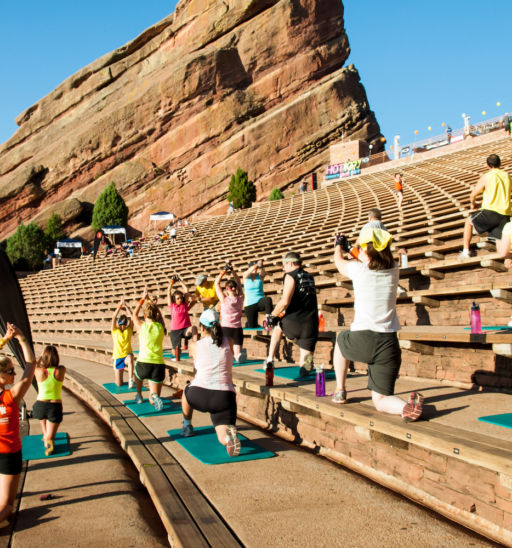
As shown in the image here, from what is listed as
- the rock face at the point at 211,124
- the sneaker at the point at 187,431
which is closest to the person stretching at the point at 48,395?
the sneaker at the point at 187,431

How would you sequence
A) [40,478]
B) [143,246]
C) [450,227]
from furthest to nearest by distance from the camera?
[143,246]
[450,227]
[40,478]

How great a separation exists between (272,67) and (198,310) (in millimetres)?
53645

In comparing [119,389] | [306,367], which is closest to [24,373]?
[306,367]

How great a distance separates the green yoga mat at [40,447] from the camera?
18.3 ft

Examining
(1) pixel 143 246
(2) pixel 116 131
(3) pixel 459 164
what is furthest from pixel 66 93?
(3) pixel 459 164

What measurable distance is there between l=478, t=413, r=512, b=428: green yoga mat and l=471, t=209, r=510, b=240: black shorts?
3.44m

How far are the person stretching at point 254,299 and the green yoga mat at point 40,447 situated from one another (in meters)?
4.17

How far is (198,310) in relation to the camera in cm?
1382

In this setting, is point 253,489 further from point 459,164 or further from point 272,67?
point 272,67

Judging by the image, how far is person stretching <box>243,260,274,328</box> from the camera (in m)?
9.47

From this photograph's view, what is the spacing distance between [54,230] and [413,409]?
163 ft

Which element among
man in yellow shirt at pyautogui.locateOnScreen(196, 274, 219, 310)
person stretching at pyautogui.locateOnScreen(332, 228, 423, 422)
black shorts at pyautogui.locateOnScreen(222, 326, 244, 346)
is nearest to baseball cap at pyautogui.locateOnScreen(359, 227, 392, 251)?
person stretching at pyautogui.locateOnScreen(332, 228, 423, 422)

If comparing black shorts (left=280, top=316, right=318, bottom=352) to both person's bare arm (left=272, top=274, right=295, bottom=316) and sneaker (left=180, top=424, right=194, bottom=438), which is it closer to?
person's bare arm (left=272, top=274, right=295, bottom=316)

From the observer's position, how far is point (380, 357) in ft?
13.9
